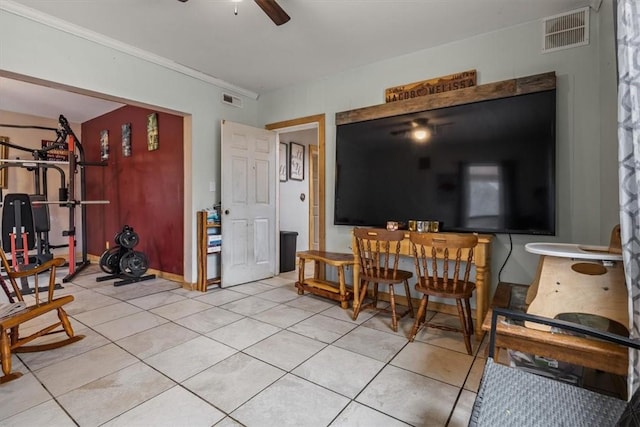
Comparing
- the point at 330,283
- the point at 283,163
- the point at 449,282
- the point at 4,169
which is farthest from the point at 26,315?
the point at 4,169

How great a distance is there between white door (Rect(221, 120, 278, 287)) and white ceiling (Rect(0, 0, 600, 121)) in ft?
3.07

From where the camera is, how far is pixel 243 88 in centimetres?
430

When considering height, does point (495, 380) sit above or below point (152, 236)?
below

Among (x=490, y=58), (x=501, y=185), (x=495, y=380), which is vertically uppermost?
(x=490, y=58)

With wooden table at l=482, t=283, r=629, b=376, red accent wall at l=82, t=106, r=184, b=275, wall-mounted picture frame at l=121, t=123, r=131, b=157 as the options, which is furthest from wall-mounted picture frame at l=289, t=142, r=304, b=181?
wooden table at l=482, t=283, r=629, b=376

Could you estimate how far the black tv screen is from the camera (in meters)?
2.47

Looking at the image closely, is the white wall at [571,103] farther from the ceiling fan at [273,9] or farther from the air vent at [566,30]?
the ceiling fan at [273,9]

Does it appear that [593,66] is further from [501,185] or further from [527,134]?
[501,185]

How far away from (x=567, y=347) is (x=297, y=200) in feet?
15.7

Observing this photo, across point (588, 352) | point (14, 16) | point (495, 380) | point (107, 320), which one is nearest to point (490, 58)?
point (588, 352)

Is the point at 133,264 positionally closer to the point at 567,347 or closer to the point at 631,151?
the point at 567,347

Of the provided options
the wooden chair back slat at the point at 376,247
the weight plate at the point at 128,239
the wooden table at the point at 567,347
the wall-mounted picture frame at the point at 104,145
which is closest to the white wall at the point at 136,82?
the weight plate at the point at 128,239

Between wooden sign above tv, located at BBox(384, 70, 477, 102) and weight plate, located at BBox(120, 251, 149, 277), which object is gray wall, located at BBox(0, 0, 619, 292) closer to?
wooden sign above tv, located at BBox(384, 70, 477, 102)

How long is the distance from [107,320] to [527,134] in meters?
3.95
